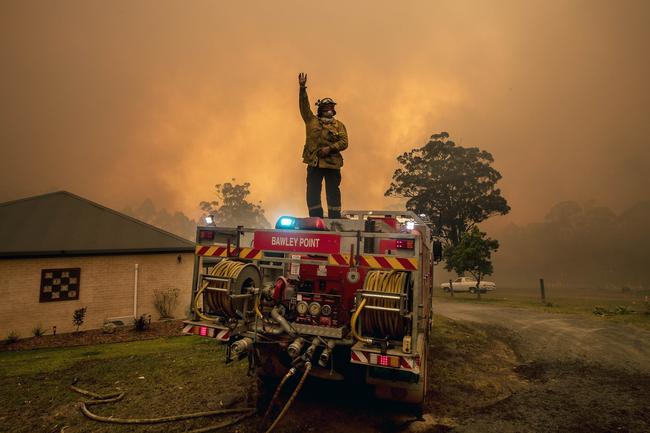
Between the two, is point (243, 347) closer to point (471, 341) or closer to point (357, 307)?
point (357, 307)

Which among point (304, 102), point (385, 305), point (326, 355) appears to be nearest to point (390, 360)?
point (385, 305)

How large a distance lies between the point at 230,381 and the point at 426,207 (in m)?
29.3

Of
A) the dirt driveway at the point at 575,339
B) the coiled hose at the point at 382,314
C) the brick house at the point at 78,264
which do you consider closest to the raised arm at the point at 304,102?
the coiled hose at the point at 382,314

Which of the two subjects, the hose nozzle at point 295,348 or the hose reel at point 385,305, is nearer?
the hose reel at point 385,305

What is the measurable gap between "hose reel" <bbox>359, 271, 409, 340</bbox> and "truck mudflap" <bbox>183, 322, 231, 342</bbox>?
6.59 feet

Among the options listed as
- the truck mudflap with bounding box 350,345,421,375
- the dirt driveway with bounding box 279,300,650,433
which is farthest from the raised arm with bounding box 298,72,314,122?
the dirt driveway with bounding box 279,300,650,433

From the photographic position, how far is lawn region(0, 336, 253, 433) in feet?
18.5

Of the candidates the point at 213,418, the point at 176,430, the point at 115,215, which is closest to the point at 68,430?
the point at 176,430

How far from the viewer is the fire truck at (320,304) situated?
4.62m

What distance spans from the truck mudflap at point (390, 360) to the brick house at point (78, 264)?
11.9m

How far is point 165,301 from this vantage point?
14.7 metres

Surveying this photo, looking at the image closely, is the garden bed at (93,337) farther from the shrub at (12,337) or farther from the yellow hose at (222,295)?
the yellow hose at (222,295)

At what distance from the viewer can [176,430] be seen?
16.8 feet

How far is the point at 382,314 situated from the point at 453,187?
101 ft
